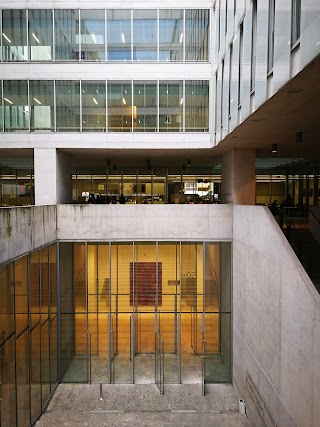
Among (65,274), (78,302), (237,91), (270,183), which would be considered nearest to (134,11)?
(237,91)

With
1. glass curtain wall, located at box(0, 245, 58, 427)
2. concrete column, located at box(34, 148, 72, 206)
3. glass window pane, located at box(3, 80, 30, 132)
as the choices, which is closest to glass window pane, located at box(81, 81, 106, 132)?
concrete column, located at box(34, 148, 72, 206)

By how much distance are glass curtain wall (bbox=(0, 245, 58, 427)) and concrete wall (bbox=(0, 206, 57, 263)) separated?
0.42m

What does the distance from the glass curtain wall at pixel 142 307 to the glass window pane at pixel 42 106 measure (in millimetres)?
6196

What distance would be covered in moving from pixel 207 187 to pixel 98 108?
508 inches

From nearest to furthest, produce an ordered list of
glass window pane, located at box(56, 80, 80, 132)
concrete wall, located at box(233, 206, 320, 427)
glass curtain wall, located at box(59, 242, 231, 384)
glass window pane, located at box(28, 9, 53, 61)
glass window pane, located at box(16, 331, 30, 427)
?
concrete wall, located at box(233, 206, 320, 427)
glass window pane, located at box(16, 331, 30, 427)
glass curtain wall, located at box(59, 242, 231, 384)
glass window pane, located at box(28, 9, 53, 61)
glass window pane, located at box(56, 80, 80, 132)

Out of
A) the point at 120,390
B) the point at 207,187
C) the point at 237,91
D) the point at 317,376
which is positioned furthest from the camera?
the point at 207,187

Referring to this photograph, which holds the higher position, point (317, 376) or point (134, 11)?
point (134, 11)

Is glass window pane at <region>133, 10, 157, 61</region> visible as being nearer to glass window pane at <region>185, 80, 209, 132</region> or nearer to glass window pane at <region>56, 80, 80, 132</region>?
glass window pane at <region>185, 80, 209, 132</region>

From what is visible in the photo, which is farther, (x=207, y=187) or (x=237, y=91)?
(x=207, y=187)

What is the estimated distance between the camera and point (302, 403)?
897 centimetres

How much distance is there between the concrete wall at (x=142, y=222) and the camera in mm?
17531

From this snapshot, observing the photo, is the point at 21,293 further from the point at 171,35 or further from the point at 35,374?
the point at 171,35

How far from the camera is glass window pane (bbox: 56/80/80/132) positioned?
18.8 meters

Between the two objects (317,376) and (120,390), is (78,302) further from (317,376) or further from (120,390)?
(317,376)
